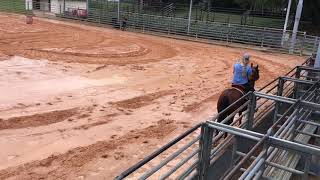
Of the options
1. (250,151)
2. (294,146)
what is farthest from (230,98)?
(250,151)

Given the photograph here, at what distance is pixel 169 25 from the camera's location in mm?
29156

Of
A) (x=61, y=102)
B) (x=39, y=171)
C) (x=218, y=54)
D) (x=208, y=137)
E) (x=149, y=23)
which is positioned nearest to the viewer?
(x=208, y=137)

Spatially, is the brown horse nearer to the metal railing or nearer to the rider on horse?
the rider on horse

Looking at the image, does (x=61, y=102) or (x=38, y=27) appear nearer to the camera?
(x=61, y=102)

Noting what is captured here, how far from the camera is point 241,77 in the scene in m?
7.99

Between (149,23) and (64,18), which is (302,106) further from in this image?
(64,18)

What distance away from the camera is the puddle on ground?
428 inches

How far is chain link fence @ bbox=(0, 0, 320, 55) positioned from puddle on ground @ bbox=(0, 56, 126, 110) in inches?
552

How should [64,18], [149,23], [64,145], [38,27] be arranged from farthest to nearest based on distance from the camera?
[64,18], [149,23], [38,27], [64,145]

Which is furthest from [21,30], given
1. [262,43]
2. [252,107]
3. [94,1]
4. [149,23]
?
[252,107]

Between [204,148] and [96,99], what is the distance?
646 centimetres

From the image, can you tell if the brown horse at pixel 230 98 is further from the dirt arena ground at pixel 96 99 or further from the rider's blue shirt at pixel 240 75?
the dirt arena ground at pixel 96 99

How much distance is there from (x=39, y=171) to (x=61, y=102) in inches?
166

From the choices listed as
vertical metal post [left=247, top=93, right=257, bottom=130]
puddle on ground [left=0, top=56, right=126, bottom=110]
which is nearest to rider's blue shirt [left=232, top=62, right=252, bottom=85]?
vertical metal post [left=247, top=93, right=257, bottom=130]
